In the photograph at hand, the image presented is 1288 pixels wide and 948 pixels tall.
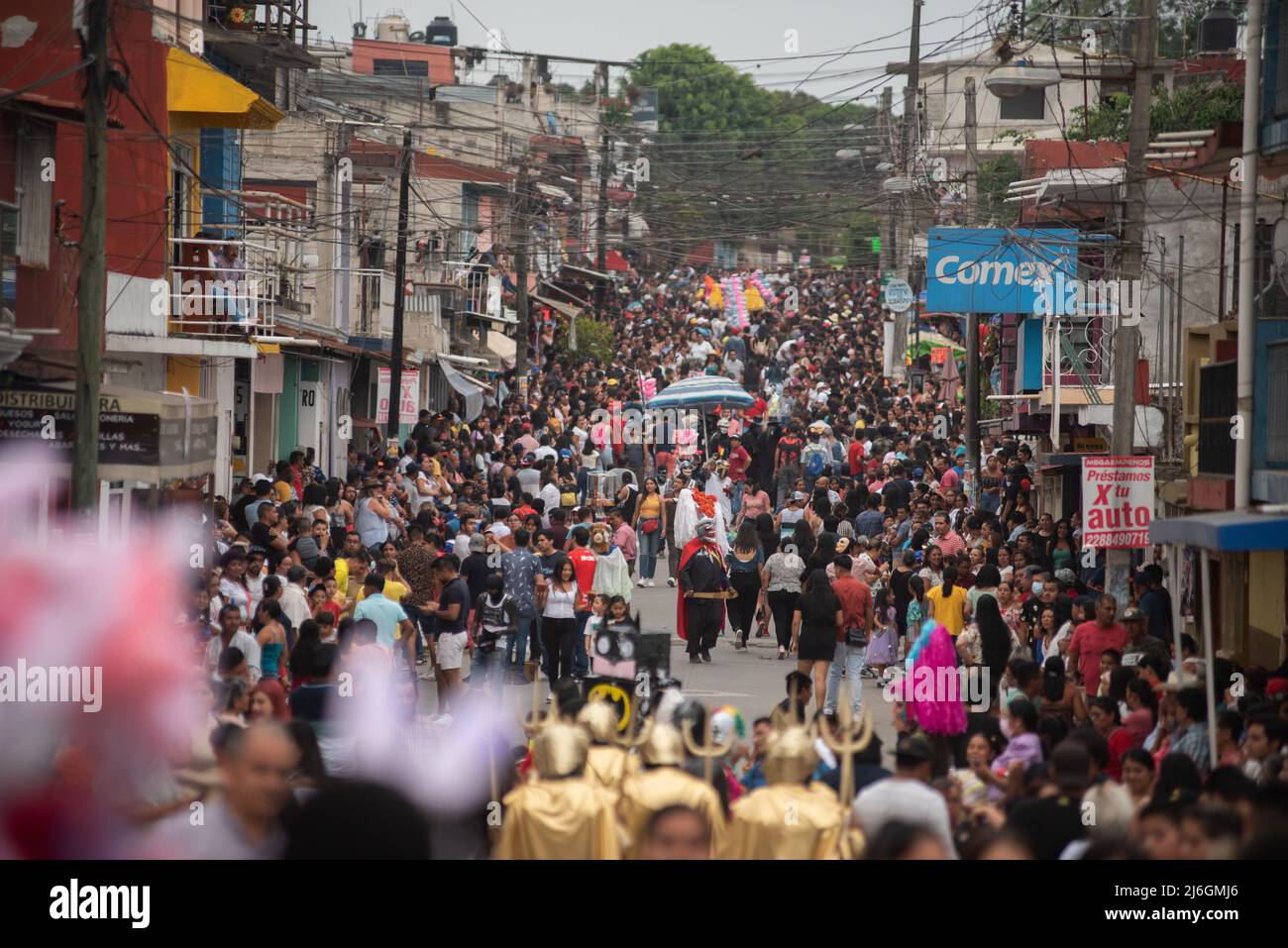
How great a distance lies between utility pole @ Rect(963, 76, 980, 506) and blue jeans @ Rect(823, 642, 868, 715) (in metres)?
10.9

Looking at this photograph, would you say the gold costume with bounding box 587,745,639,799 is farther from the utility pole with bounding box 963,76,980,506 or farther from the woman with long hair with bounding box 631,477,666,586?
the utility pole with bounding box 963,76,980,506

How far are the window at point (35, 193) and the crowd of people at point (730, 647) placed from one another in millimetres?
3339

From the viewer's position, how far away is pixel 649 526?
982 inches

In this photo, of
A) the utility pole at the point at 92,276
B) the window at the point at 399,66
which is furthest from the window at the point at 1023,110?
the utility pole at the point at 92,276

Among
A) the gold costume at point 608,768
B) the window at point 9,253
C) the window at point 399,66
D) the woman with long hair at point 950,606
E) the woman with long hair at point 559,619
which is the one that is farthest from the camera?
the window at point 399,66

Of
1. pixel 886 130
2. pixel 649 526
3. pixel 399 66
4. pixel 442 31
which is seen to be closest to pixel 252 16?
pixel 649 526

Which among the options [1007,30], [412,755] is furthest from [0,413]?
[1007,30]

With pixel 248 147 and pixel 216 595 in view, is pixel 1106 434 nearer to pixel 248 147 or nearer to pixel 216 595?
pixel 216 595

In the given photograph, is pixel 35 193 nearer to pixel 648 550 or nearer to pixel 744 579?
pixel 744 579

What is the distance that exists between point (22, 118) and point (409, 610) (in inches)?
219

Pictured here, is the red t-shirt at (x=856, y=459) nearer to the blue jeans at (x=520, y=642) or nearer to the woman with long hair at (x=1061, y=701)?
the blue jeans at (x=520, y=642)

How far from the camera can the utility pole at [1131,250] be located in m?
16.9

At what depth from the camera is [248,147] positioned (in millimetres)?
32875

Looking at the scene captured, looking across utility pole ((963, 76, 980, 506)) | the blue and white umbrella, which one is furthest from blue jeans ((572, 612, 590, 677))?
the blue and white umbrella
